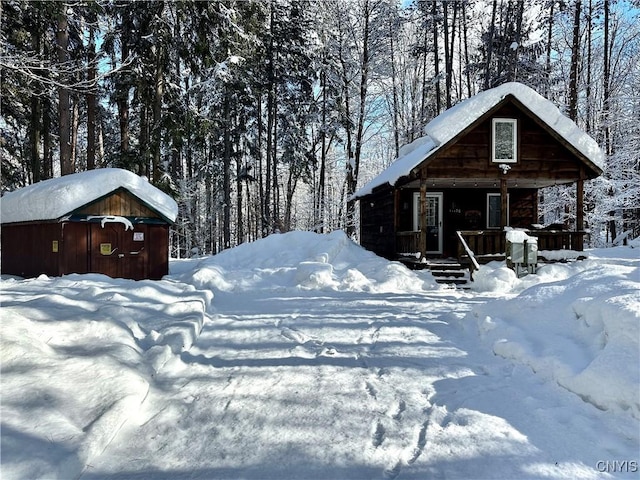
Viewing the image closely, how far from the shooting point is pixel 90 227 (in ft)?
40.9

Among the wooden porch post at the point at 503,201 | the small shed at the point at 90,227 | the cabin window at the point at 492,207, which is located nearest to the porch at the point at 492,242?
the wooden porch post at the point at 503,201

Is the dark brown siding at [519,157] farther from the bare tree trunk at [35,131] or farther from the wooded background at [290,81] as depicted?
the bare tree trunk at [35,131]

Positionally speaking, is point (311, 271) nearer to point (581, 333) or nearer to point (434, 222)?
point (434, 222)

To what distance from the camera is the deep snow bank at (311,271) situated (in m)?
11.5

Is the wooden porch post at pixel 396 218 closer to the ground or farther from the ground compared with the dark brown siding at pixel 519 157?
closer to the ground

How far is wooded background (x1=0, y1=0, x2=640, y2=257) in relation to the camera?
17.5 meters

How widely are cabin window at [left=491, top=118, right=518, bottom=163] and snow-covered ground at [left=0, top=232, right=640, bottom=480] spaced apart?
27.5ft

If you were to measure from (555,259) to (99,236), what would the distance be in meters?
14.9

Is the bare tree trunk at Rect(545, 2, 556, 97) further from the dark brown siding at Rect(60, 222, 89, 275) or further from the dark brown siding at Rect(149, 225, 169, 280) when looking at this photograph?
the dark brown siding at Rect(60, 222, 89, 275)

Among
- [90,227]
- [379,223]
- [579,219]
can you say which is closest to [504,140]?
[579,219]

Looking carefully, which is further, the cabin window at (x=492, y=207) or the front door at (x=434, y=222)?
the cabin window at (x=492, y=207)

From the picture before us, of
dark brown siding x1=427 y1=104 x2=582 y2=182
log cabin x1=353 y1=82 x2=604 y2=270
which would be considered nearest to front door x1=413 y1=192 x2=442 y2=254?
log cabin x1=353 y1=82 x2=604 y2=270

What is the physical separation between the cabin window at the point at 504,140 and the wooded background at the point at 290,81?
8.70 m

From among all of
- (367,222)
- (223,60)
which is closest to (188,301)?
(367,222)
